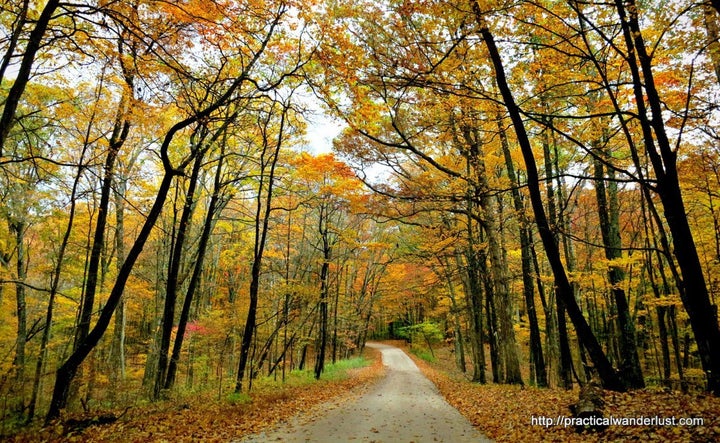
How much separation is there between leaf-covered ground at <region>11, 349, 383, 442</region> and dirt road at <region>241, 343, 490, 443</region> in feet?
2.04

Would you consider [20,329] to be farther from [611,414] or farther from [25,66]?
[611,414]

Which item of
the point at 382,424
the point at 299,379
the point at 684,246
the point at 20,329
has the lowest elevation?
the point at 299,379

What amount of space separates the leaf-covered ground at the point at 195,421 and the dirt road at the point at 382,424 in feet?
2.04

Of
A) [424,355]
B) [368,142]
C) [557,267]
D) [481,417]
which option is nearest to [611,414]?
[557,267]

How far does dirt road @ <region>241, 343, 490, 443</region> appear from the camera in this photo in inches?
248

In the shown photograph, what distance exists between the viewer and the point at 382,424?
7.47 meters

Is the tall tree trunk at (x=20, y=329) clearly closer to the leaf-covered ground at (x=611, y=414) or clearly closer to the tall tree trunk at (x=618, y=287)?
the leaf-covered ground at (x=611, y=414)

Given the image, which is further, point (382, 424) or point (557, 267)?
point (382, 424)

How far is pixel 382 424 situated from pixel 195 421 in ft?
12.5

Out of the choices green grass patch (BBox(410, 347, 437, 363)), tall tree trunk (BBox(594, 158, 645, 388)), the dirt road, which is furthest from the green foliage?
green grass patch (BBox(410, 347, 437, 363))

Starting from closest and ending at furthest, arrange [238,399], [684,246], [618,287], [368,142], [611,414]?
[684,246] < [611,414] < [238,399] < [618,287] < [368,142]

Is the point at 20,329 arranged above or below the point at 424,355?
above

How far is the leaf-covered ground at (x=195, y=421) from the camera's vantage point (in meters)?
6.18

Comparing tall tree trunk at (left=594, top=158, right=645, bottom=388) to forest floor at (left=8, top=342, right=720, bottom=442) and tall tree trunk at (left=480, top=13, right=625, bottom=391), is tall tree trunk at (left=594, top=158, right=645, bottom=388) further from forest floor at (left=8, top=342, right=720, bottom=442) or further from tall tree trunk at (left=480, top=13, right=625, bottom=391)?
tall tree trunk at (left=480, top=13, right=625, bottom=391)
